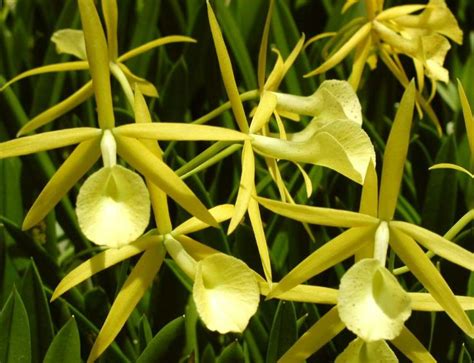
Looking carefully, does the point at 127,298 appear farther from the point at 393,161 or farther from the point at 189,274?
the point at 393,161

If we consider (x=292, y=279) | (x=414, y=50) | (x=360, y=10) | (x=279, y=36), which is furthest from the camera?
(x=360, y=10)

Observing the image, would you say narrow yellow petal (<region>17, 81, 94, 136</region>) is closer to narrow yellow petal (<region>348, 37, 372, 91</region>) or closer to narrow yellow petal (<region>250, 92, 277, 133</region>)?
narrow yellow petal (<region>250, 92, 277, 133</region>)

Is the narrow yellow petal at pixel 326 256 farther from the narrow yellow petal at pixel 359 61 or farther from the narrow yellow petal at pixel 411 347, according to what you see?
the narrow yellow petal at pixel 359 61

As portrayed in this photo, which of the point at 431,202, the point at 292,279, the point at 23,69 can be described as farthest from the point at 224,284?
the point at 23,69

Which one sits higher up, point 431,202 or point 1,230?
point 1,230

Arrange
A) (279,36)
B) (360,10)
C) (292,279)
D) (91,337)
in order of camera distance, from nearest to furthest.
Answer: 1. (292,279)
2. (91,337)
3. (279,36)
4. (360,10)

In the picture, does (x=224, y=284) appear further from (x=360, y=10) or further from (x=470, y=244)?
(x=360, y=10)

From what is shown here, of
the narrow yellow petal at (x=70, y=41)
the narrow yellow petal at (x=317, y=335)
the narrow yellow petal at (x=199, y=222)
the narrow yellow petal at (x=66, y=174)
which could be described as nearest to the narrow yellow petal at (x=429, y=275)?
the narrow yellow petal at (x=317, y=335)
